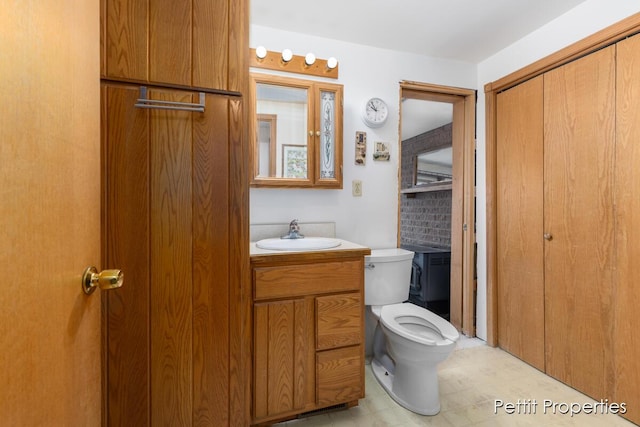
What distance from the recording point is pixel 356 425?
148 centimetres

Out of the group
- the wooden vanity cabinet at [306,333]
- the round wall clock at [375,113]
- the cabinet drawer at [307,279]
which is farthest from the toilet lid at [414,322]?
the round wall clock at [375,113]

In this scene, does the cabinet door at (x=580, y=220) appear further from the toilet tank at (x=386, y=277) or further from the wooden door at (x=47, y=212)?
the wooden door at (x=47, y=212)

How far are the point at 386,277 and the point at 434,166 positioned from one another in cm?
221

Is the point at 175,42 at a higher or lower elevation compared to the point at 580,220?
higher

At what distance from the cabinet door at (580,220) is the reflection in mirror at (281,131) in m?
1.56

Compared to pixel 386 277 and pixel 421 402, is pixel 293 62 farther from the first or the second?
pixel 421 402

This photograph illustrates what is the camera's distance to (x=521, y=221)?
2055mm

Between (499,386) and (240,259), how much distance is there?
176 cm

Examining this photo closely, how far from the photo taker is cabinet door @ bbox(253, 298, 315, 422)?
1.37m

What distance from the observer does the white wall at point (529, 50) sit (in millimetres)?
1581

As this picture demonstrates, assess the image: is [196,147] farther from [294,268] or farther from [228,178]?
[294,268]

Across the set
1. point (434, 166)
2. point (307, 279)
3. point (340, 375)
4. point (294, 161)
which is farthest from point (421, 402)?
point (434, 166)

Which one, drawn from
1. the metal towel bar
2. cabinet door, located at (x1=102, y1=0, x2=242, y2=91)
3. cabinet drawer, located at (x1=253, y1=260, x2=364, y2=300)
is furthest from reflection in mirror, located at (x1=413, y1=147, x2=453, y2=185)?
the metal towel bar

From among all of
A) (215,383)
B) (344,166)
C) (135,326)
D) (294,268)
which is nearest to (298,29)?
(344,166)
